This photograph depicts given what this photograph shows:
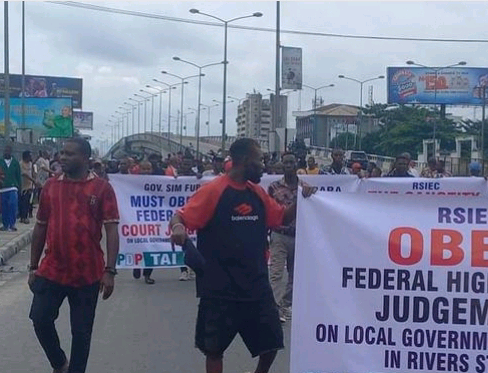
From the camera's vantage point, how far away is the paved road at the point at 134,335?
8.75m

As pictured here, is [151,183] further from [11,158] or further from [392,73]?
[392,73]

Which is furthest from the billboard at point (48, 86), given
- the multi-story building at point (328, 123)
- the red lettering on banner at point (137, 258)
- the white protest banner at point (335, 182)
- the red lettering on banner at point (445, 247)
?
the red lettering on banner at point (445, 247)

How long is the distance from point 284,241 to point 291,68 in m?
31.1

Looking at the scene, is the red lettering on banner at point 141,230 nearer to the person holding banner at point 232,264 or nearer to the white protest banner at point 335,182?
the white protest banner at point 335,182

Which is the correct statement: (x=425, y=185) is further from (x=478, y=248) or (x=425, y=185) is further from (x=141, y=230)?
(x=478, y=248)

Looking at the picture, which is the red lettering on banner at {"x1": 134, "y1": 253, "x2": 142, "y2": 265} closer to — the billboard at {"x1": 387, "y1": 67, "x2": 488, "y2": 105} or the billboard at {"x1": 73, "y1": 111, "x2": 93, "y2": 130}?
the billboard at {"x1": 387, "y1": 67, "x2": 488, "y2": 105}

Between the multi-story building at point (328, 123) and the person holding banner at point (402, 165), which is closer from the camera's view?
the person holding banner at point (402, 165)

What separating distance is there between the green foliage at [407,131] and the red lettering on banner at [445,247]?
69.7 metres

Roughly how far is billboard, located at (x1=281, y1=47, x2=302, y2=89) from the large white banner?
1055 inches

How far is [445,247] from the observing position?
6.29m

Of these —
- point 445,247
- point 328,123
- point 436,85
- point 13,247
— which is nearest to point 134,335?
point 445,247

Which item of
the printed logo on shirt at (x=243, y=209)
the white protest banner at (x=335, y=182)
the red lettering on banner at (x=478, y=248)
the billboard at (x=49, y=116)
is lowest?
the red lettering on banner at (x=478, y=248)

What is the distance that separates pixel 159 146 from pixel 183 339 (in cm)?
10364

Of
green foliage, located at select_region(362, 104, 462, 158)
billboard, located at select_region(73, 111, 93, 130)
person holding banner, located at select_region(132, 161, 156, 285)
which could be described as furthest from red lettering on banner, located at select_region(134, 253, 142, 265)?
billboard, located at select_region(73, 111, 93, 130)
